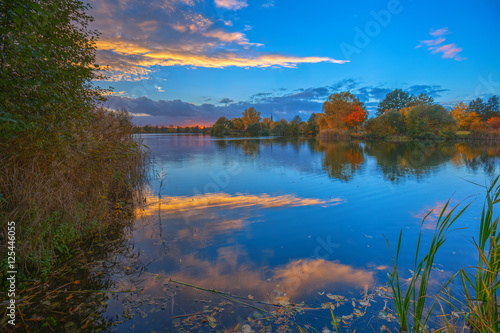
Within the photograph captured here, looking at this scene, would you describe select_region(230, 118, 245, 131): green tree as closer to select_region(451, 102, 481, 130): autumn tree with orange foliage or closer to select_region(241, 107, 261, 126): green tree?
select_region(241, 107, 261, 126): green tree

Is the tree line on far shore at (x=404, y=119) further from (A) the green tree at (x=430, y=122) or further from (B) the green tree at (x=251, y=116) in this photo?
(B) the green tree at (x=251, y=116)

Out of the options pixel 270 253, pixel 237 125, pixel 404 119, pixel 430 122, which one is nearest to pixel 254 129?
pixel 237 125

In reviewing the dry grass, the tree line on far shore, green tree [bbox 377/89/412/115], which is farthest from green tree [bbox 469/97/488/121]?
the dry grass

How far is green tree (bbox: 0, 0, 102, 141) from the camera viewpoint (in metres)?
4.06

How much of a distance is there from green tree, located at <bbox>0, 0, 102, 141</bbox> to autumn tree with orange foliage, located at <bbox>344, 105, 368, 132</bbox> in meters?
73.5

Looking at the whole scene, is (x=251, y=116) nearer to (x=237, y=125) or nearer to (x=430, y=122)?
(x=237, y=125)

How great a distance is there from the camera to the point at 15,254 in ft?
15.4

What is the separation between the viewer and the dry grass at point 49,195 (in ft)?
16.9

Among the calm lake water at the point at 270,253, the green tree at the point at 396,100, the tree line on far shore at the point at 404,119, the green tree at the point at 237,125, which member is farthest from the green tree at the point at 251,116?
the calm lake water at the point at 270,253

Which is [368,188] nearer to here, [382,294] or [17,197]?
[382,294]

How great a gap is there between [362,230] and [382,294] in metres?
3.78

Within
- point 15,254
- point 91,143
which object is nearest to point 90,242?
point 15,254

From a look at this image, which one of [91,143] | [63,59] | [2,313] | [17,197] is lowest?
[2,313]

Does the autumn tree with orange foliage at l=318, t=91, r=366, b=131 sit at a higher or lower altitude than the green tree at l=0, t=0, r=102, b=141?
higher
